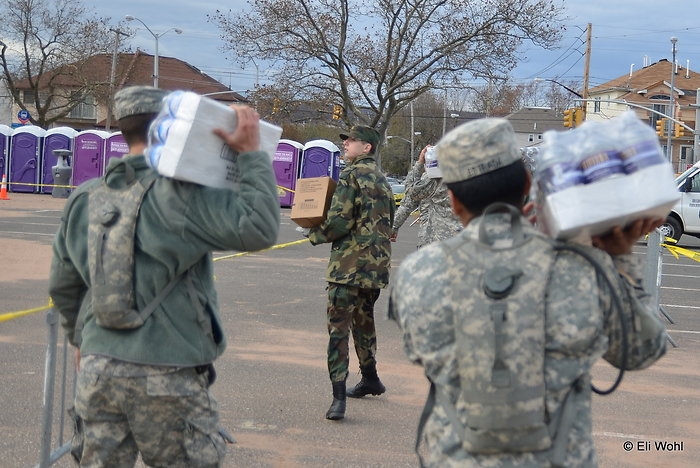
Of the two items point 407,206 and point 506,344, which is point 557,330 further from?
point 407,206

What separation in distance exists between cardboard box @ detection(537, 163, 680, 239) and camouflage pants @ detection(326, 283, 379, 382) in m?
3.71

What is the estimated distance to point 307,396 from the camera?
651cm

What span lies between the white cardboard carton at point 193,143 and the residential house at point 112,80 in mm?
26118

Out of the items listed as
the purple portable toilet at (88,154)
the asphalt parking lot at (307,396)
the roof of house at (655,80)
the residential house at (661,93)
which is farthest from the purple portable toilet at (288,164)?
the roof of house at (655,80)

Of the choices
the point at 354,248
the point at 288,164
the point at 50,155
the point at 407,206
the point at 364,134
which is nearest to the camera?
the point at 354,248

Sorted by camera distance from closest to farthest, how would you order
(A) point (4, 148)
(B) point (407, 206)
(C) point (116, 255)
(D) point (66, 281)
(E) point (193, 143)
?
1. (E) point (193, 143)
2. (C) point (116, 255)
3. (D) point (66, 281)
4. (B) point (407, 206)
5. (A) point (4, 148)

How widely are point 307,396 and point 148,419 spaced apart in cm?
367

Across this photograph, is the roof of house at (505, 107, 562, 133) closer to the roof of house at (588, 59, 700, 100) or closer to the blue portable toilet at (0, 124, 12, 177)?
the roof of house at (588, 59, 700, 100)

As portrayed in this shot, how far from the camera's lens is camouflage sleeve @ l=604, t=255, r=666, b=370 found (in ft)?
7.74

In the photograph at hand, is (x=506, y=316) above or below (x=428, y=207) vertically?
below

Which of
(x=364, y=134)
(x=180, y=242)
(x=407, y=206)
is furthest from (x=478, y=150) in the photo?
(x=407, y=206)

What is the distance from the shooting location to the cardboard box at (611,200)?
2299 mm

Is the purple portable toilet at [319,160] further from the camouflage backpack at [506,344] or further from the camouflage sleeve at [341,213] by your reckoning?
the camouflage backpack at [506,344]

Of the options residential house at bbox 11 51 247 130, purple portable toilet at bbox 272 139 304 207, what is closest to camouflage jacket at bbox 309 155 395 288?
residential house at bbox 11 51 247 130
